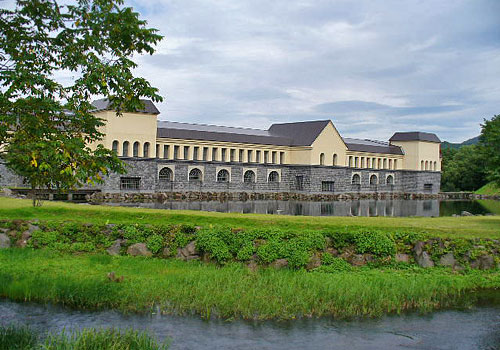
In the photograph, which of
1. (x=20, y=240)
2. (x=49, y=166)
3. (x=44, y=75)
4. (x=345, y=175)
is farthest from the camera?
(x=345, y=175)

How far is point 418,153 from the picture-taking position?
278 ft

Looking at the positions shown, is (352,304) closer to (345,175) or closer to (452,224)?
(452,224)

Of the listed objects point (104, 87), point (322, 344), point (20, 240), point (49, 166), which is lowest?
point (322, 344)

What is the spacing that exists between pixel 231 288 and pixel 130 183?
42.8 m

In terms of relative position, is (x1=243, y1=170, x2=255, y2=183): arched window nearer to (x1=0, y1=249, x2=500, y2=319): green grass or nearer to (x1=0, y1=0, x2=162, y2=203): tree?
(x1=0, y1=249, x2=500, y2=319): green grass

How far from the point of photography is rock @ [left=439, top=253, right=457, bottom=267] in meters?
14.9

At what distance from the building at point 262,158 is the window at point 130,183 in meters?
0.10

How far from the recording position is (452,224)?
18.0m

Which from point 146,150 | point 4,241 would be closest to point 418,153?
point 146,150

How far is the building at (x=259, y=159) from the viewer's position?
5384 cm

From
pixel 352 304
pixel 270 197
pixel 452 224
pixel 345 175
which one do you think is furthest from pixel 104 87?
pixel 345 175

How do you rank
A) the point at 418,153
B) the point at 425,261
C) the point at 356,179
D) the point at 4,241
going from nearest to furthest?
the point at 425,261
the point at 4,241
the point at 356,179
the point at 418,153

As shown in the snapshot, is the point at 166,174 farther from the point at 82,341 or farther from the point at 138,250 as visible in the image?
the point at 82,341

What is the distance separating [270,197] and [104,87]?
5677cm
